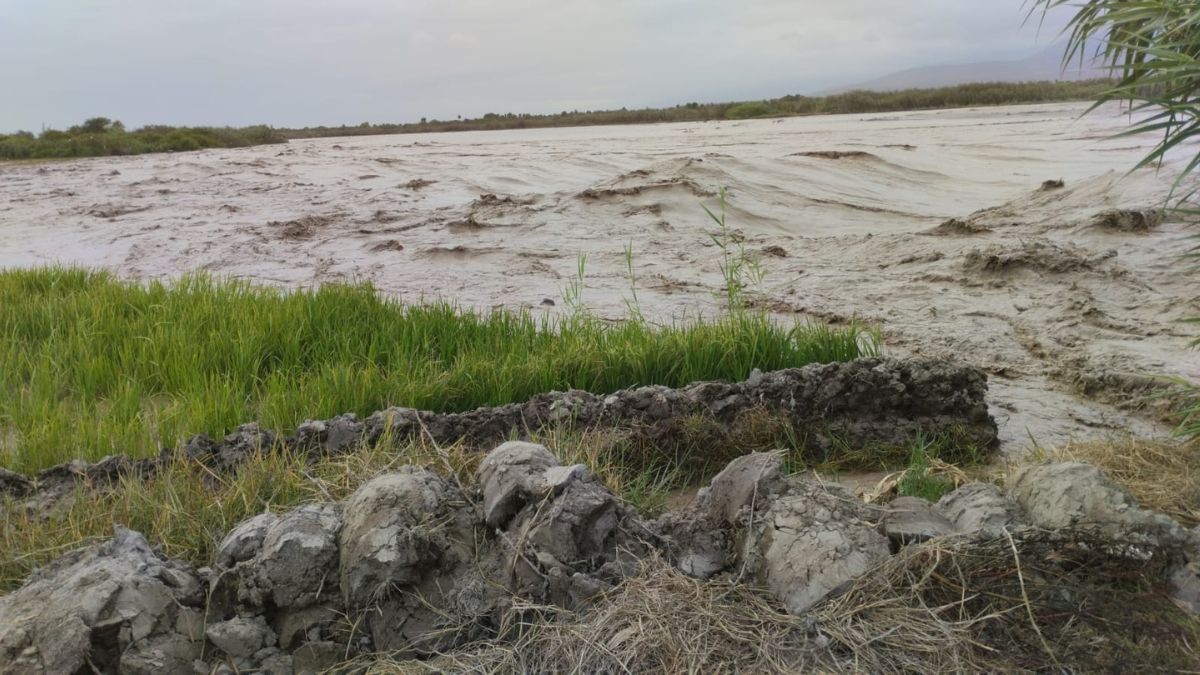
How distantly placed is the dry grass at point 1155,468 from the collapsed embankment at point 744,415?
1.78 ft

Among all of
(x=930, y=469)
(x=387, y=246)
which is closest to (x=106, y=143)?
(x=387, y=246)

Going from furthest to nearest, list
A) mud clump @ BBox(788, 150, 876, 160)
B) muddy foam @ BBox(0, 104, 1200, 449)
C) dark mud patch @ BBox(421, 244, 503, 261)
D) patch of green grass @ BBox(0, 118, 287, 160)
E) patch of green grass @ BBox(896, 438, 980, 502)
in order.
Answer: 1. patch of green grass @ BBox(0, 118, 287, 160)
2. mud clump @ BBox(788, 150, 876, 160)
3. dark mud patch @ BBox(421, 244, 503, 261)
4. muddy foam @ BBox(0, 104, 1200, 449)
5. patch of green grass @ BBox(896, 438, 980, 502)

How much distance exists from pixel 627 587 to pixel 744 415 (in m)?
1.48

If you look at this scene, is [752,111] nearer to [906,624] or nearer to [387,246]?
[387,246]

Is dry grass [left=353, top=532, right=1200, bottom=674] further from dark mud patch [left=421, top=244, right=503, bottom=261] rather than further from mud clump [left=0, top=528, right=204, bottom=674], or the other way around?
dark mud patch [left=421, top=244, right=503, bottom=261]

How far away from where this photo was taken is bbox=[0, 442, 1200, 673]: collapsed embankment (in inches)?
67.8

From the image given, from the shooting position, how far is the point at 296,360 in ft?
13.3

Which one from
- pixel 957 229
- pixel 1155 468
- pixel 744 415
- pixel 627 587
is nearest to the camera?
pixel 627 587

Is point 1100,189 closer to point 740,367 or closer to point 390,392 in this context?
point 740,367

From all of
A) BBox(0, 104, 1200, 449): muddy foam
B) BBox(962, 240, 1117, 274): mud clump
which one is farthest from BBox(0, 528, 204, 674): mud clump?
BBox(962, 240, 1117, 274): mud clump

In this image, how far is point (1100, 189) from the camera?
6.62 m

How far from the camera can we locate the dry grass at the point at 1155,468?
7.37 feet

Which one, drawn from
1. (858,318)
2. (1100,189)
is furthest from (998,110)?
(858,318)

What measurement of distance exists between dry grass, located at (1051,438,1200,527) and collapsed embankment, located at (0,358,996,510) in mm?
542
